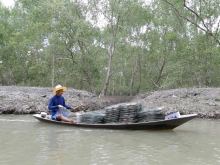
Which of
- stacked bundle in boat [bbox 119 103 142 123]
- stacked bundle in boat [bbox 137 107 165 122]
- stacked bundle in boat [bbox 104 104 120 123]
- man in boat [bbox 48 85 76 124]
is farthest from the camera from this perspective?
man in boat [bbox 48 85 76 124]

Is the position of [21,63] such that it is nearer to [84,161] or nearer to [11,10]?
[11,10]

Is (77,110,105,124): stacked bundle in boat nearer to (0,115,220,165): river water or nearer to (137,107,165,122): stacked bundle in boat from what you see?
(0,115,220,165): river water

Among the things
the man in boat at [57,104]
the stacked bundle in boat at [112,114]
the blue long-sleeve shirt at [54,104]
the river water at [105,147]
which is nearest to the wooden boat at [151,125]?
the river water at [105,147]

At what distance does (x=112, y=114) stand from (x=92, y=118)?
746 millimetres

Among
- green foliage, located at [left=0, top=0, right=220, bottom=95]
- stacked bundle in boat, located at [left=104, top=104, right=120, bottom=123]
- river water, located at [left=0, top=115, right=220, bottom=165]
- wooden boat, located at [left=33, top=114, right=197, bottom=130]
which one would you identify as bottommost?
river water, located at [left=0, top=115, right=220, bottom=165]

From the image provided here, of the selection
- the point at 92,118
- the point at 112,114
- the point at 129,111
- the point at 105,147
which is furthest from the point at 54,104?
the point at 105,147

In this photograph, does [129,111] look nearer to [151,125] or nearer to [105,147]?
[151,125]

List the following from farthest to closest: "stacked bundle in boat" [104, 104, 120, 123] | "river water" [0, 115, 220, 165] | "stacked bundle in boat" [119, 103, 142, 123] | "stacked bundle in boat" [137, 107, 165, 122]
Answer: "stacked bundle in boat" [104, 104, 120, 123] < "stacked bundle in boat" [119, 103, 142, 123] < "stacked bundle in boat" [137, 107, 165, 122] < "river water" [0, 115, 220, 165]

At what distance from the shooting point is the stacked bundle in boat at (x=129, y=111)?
830 cm

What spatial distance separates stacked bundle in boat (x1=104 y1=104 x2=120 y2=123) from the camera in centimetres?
850

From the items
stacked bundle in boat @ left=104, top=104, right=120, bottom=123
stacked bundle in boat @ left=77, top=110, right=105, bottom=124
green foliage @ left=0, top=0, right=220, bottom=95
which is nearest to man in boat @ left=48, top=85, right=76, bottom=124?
stacked bundle in boat @ left=77, top=110, right=105, bottom=124

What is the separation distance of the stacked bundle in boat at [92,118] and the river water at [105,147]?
0.53 m

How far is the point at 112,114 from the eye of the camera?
8648mm

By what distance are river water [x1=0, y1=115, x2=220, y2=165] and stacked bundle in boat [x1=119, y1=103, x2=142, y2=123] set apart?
0.46 metres
